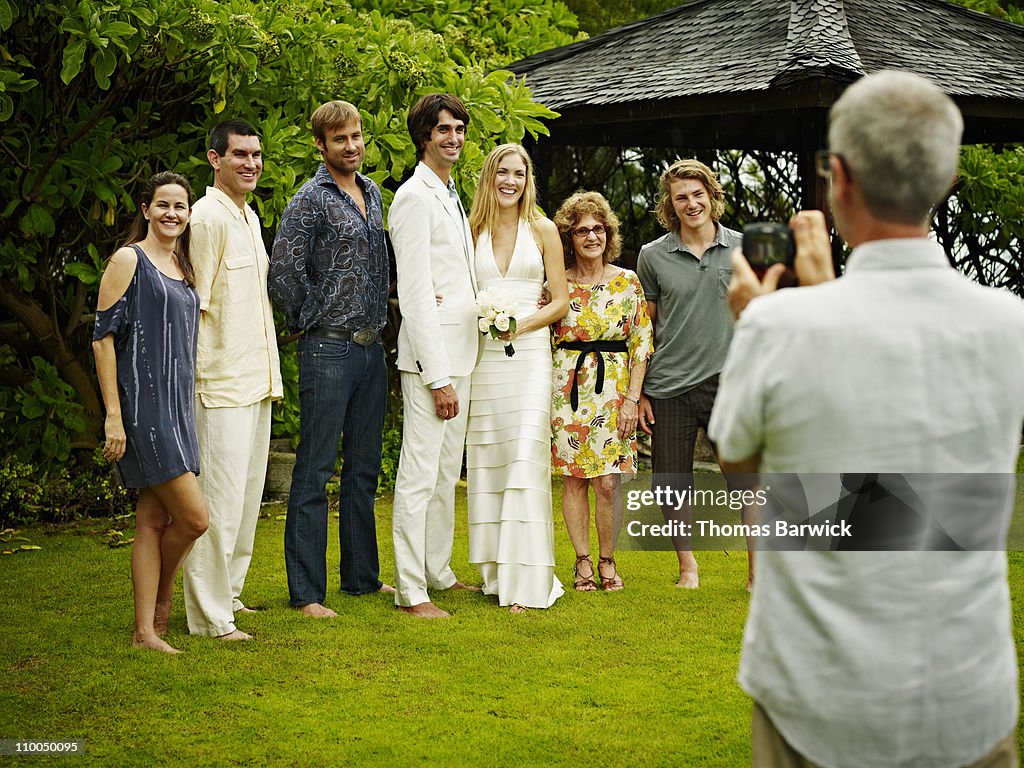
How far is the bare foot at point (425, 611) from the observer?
17.4 ft

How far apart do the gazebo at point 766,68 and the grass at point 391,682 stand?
3.61m

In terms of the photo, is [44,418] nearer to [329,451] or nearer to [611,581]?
[329,451]

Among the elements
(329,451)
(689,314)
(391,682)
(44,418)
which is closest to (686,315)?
(689,314)

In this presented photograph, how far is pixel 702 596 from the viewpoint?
18.7ft

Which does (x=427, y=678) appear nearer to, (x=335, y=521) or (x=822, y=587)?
(x=822, y=587)

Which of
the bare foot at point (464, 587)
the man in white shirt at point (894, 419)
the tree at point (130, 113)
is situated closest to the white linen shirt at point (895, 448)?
the man in white shirt at point (894, 419)

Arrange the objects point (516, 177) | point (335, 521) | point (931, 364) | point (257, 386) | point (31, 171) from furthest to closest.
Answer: point (335, 521), point (31, 171), point (516, 177), point (257, 386), point (931, 364)

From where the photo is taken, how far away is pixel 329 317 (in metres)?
5.20

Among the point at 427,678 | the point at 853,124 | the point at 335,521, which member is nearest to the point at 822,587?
the point at 853,124

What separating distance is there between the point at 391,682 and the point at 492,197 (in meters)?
2.38

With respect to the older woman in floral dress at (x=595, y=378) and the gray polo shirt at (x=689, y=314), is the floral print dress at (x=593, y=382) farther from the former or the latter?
the gray polo shirt at (x=689, y=314)

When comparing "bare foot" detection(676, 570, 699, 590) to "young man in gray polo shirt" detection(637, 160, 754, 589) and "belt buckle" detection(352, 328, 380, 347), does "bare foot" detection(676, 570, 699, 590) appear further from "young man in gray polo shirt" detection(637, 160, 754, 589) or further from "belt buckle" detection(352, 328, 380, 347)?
"belt buckle" detection(352, 328, 380, 347)

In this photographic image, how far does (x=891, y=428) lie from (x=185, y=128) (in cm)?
646

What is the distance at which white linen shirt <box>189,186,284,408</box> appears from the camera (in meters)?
4.88
